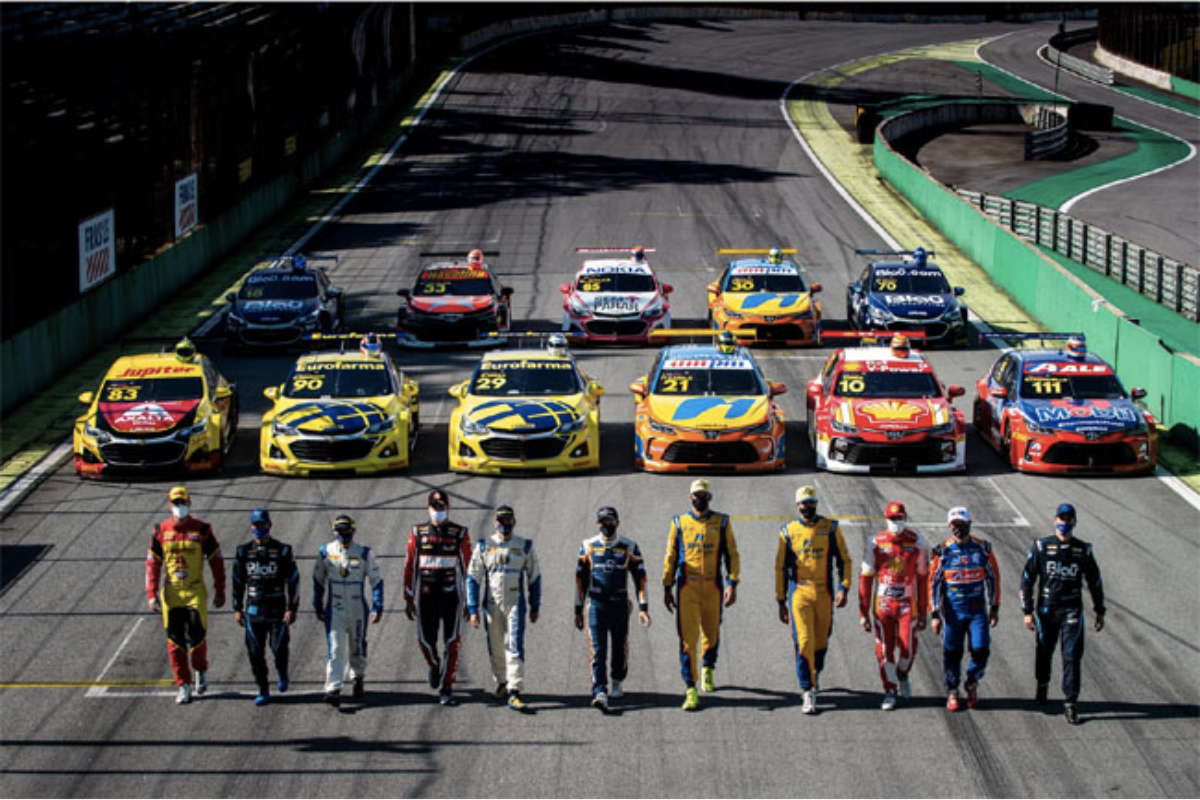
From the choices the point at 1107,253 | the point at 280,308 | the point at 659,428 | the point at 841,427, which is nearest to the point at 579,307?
the point at 280,308

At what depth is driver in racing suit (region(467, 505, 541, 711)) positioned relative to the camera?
Result: 1420cm

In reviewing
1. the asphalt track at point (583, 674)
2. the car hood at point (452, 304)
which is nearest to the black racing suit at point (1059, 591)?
the asphalt track at point (583, 674)

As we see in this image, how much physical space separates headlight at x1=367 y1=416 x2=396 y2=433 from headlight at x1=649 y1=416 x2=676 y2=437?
3325mm

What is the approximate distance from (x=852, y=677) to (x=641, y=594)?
2.12 m

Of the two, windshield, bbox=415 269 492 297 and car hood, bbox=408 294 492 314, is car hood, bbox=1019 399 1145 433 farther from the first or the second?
windshield, bbox=415 269 492 297

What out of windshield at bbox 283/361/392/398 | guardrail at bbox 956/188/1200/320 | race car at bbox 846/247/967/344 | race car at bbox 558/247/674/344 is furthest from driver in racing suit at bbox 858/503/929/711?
guardrail at bbox 956/188/1200/320

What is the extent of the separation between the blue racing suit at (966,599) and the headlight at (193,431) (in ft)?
37.6

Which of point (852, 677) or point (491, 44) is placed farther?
point (491, 44)

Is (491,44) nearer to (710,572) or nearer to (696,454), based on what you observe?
(696,454)

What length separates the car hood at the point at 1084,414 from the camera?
73.2ft

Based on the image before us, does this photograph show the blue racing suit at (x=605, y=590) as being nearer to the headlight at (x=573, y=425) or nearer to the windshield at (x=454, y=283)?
the headlight at (x=573, y=425)

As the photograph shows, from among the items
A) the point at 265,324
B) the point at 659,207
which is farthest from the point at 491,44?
the point at 265,324

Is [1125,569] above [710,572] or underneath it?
underneath

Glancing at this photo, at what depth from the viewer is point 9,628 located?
16.5 metres
